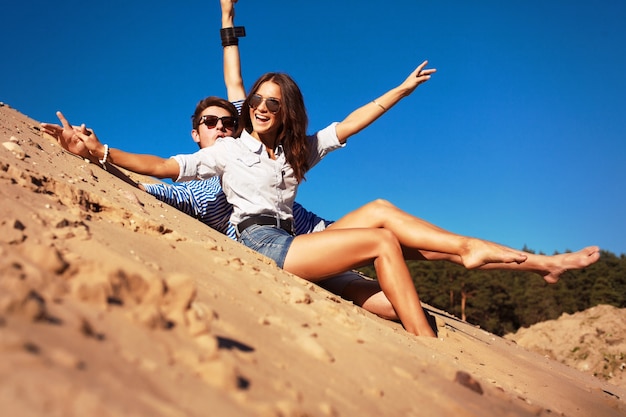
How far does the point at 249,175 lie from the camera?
12.9 ft

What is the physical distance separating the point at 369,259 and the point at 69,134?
2.31 metres

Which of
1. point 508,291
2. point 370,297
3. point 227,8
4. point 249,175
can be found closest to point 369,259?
point 370,297

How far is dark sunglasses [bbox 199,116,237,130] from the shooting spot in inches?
197

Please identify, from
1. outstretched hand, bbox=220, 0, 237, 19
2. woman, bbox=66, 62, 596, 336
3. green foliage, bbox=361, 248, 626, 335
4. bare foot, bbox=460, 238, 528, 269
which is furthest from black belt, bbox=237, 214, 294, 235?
green foliage, bbox=361, 248, 626, 335

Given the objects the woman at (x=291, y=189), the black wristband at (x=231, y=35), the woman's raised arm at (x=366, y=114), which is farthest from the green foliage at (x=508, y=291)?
the woman at (x=291, y=189)

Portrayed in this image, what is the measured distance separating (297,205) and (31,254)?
3201 millimetres

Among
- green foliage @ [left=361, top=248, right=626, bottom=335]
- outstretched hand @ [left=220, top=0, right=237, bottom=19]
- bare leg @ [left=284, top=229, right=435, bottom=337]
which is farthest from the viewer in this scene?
green foliage @ [left=361, top=248, right=626, bottom=335]

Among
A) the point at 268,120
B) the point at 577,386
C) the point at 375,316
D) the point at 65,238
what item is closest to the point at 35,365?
the point at 65,238

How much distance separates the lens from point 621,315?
9031 millimetres

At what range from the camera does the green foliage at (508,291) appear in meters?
27.8

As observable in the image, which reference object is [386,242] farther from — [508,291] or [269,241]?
[508,291]

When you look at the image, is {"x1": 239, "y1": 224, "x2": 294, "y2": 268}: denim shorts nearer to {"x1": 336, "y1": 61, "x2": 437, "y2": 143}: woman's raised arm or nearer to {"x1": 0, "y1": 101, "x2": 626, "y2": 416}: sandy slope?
{"x1": 0, "y1": 101, "x2": 626, "y2": 416}: sandy slope

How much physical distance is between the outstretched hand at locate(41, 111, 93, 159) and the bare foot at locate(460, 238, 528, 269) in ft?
9.20

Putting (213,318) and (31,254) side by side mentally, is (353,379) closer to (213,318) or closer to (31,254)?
(213,318)
